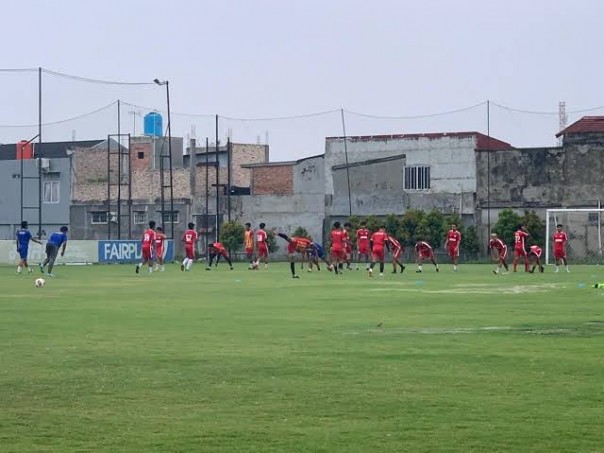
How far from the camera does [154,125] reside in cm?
9362

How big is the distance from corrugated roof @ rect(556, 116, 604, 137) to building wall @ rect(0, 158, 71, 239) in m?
33.0

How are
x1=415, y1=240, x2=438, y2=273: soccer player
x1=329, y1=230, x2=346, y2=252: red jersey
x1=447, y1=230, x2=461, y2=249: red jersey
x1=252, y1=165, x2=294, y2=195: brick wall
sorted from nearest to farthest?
x1=329, y1=230, x2=346, y2=252: red jersey < x1=415, y1=240, x2=438, y2=273: soccer player < x1=447, y1=230, x2=461, y2=249: red jersey < x1=252, y1=165, x2=294, y2=195: brick wall

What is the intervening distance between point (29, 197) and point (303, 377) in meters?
74.6

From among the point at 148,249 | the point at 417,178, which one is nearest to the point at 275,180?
the point at 417,178

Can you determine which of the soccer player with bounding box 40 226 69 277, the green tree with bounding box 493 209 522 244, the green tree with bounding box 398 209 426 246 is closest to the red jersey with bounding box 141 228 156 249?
the soccer player with bounding box 40 226 69 277

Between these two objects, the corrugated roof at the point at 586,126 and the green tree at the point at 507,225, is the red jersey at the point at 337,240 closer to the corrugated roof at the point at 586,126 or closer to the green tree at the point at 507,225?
the green tree at the point at 507,225

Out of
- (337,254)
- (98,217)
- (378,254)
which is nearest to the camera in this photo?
(378,254)

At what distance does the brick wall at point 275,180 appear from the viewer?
8394 cm

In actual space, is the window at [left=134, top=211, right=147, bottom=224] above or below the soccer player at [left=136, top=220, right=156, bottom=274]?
above

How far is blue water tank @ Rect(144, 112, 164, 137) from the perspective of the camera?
92062 mm

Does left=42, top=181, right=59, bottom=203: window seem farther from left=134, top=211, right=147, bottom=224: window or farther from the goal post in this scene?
the goal post

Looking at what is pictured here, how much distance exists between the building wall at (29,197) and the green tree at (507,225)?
2979cm

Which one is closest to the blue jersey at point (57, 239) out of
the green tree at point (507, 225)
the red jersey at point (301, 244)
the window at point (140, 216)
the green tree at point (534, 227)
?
the red jersey at point (301, 244)

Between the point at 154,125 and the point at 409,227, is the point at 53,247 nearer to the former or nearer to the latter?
the point at 409,227
